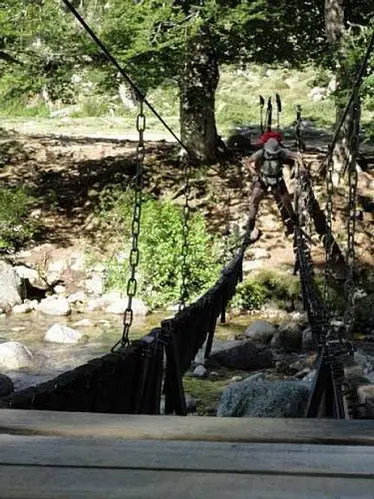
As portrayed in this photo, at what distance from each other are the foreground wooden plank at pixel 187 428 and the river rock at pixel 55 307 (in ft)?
20.9

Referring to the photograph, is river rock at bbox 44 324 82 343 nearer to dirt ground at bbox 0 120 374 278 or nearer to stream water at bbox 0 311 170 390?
stream water at bbox 0 311 170 390

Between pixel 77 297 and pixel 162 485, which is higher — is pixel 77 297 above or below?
below

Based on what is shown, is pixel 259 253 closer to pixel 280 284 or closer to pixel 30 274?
pixel 280 284

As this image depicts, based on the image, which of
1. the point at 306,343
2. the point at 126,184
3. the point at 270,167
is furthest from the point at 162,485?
the point at 126,184

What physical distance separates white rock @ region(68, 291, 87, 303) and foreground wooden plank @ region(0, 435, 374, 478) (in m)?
6.89

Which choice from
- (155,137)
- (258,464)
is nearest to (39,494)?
(258,464)

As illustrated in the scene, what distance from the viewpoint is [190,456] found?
122 cm

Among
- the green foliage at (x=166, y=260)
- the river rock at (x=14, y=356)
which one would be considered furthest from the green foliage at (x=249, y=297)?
the river rock at (x=14, y=356)

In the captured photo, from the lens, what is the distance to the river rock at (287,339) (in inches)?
265

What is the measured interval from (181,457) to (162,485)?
5.0 inches

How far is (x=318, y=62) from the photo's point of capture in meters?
10.1

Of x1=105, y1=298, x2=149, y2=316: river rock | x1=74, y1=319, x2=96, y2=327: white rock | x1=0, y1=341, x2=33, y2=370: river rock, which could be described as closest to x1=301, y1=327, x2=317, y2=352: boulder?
x1=105, y1=298, x2=149, y2=316: river rock

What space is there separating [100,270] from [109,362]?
689cm

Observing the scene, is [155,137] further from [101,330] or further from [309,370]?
[309,370]
